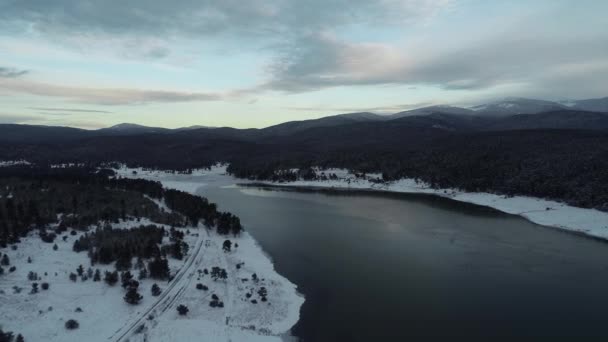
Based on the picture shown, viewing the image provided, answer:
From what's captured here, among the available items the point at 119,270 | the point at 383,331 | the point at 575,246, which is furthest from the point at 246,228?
the point at 575,246

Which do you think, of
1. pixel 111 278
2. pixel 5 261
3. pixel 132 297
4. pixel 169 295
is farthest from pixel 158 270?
Answer: pixel 5 261

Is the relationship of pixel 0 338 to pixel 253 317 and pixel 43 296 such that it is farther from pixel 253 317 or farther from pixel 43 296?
pixel 253 317

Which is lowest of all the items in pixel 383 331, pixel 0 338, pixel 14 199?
pixel 383 331

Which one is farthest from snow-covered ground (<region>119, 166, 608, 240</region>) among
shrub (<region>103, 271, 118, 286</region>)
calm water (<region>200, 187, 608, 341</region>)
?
shrub (<region>103, 271, 118, 286</region>)

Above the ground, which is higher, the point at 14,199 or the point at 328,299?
the point at 14,199

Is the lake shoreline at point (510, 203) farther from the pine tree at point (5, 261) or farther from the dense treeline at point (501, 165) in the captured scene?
the pine tree at point (5, 261)

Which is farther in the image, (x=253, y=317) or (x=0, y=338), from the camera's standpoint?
(x=253, y=317)

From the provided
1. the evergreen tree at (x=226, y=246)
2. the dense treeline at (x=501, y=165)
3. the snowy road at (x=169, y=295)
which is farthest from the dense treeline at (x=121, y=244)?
the dense treeline at (x=501, y=165)
